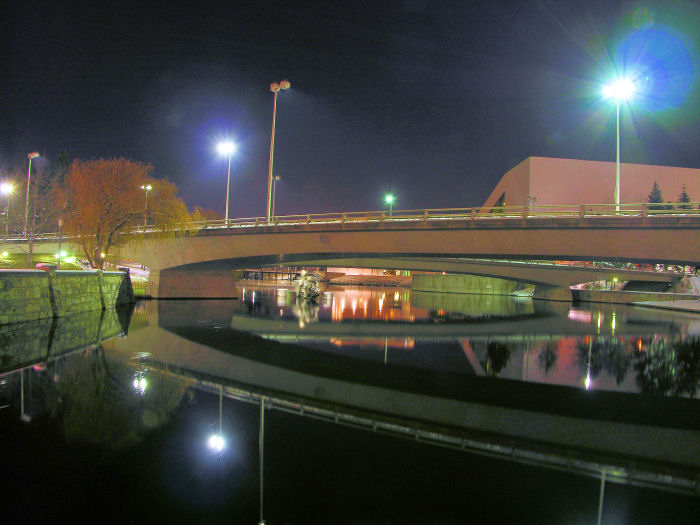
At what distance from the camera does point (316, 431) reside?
643cm

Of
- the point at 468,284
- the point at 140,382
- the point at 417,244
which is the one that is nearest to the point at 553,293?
the point at 468,284

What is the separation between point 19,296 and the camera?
17.7 meters

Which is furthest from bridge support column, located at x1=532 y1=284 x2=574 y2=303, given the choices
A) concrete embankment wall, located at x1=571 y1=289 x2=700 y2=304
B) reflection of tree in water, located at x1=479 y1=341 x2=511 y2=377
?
reflection of tree in water, located at x1=479 y1=341 x2=511 y2=377

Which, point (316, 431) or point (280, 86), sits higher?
point (280, 86)

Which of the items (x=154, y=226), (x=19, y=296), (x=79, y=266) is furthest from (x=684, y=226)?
(x=79, y=266)

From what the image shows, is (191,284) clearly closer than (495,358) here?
No

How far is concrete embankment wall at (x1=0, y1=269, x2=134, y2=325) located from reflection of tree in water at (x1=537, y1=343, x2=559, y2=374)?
19.9 m

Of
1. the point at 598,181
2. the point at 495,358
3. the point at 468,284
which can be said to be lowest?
the point at 495,358

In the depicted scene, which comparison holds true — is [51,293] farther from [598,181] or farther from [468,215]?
[598,181]

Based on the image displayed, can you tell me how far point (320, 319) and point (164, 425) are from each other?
62.5 feet

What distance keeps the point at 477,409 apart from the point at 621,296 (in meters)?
55.8

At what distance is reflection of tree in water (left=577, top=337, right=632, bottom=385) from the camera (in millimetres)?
12227

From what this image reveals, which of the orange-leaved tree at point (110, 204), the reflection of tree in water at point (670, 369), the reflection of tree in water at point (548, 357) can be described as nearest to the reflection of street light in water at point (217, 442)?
the reflection of tree in water at point (548, 357)

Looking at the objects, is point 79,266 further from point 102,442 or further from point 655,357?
point 655,357
